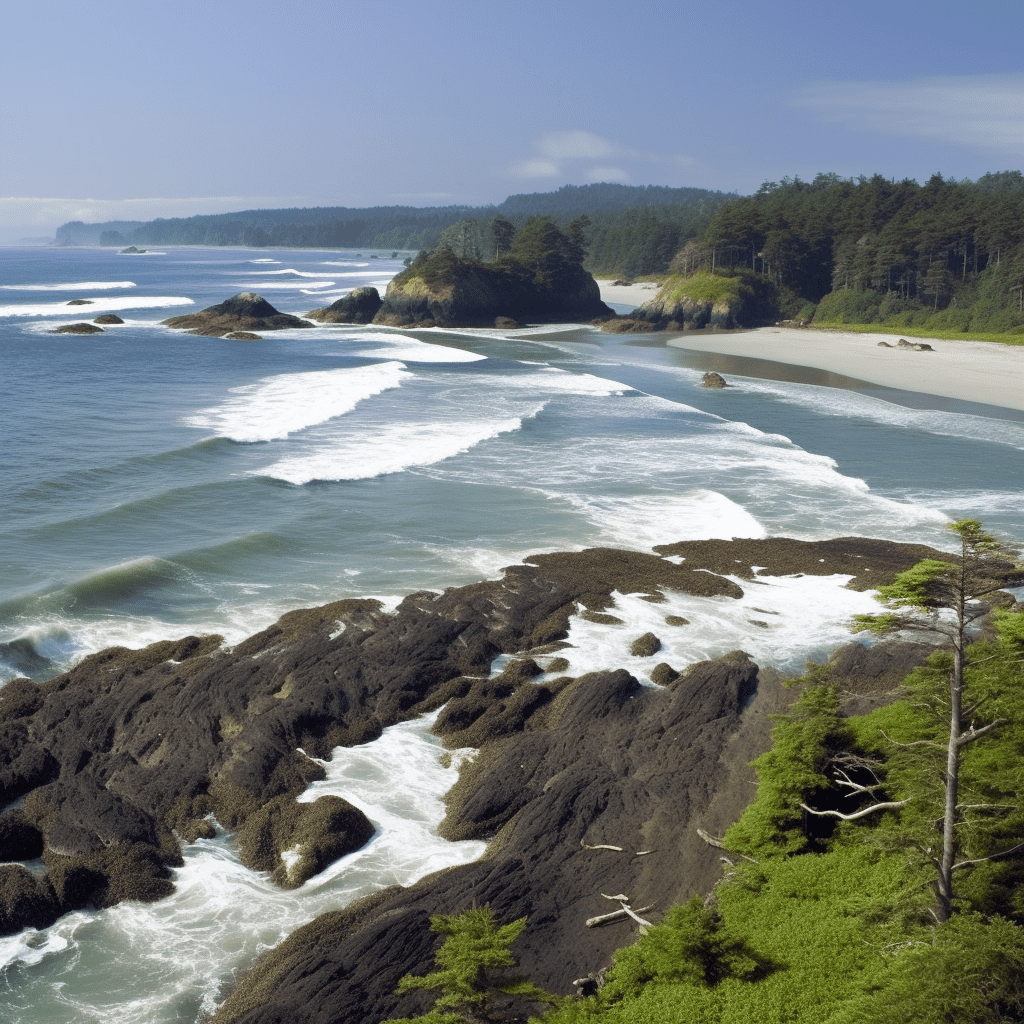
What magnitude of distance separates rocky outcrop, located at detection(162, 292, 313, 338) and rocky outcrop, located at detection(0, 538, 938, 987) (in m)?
65.5

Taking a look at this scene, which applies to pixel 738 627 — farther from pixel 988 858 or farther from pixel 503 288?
pixel 503 288

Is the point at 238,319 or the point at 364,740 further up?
the point at 238,319

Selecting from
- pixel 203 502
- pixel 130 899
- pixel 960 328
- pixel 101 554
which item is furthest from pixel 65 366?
pixel 960 328

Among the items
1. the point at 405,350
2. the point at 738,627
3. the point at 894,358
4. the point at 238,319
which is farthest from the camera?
the point at 238,319

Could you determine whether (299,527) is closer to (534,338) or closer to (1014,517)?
(1014,517)

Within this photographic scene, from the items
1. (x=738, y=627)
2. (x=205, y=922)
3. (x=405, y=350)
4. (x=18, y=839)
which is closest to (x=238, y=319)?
(x=405, y=350)

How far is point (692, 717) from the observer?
16.8 m

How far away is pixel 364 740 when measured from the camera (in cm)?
1706

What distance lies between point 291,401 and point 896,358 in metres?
44.5

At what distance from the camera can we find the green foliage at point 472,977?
913 cm

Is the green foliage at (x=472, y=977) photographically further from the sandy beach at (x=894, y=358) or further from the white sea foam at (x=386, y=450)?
the sandy beach at (x=894, y=358)

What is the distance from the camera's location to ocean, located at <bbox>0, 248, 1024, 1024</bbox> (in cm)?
1294

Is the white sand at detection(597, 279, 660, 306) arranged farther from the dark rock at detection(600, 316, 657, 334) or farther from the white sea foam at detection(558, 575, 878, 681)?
the white sea foam at detection(558, 575, 878, 681)

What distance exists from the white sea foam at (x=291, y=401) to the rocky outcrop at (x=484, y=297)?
32187 mm
